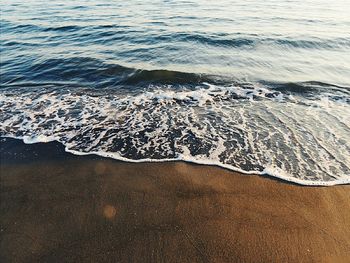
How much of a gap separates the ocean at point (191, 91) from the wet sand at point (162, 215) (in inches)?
17.7

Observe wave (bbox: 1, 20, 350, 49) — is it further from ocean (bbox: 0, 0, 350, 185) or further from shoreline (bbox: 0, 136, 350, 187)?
shoreline (bbox: 0, 136, 350, 187)

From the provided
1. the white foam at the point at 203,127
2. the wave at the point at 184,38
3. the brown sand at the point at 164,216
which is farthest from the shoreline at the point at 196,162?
the wave at the point at 184,38

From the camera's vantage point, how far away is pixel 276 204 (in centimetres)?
425

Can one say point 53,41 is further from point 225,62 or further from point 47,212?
point 47,212

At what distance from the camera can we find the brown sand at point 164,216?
357cm

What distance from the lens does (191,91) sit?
8430mm

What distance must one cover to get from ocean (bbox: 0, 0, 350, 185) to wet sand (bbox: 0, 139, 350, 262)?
0.45m

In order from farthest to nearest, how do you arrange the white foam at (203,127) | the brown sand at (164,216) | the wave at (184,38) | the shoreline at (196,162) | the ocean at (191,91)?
the wave at (184,38), the ocean at (191,91), the white foam at (203,127), the shoreline at (196,162), the brown sand at (164,216)

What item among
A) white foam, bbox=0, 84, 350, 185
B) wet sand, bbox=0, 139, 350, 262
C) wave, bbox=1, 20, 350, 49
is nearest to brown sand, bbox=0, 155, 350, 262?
wet sand, bbox=0, 139, 350, 262

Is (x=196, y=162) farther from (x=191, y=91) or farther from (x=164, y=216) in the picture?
(x=191, y=91)

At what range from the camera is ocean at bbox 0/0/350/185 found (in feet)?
18.4

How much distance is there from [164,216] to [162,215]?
0.12 ft

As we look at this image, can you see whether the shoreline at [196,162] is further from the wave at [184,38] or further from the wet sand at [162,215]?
the wave at [184,38]

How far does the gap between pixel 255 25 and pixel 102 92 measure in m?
10.6
